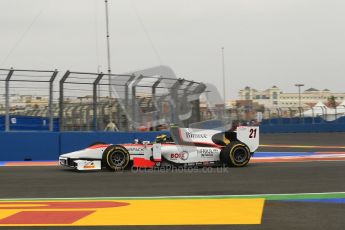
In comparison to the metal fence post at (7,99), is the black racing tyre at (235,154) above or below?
below

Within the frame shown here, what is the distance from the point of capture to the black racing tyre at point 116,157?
11.6 metres

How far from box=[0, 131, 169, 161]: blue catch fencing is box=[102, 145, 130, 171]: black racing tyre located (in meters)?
4.23

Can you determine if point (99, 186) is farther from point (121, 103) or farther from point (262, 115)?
point (262, 115)

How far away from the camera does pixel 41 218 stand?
19.9ft

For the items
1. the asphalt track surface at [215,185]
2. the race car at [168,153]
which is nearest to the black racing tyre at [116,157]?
the race car at [168,153]

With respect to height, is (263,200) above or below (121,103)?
below

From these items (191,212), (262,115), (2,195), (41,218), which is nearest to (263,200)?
(191,212)

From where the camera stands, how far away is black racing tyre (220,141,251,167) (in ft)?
39.8

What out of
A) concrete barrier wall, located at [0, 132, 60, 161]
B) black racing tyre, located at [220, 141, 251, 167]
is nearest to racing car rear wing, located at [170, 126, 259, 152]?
black racing tyre, located at [220, 141, 251, 167]

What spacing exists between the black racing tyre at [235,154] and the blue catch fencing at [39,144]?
5.27 metres

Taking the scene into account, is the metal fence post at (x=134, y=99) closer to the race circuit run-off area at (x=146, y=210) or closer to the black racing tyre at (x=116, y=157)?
the black racing tyre at (x=116, y=157)

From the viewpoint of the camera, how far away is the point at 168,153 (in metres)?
11.8

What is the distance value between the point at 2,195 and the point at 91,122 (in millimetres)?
8215

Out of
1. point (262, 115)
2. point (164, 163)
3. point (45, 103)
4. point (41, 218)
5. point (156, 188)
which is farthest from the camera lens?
point (262, 115)
